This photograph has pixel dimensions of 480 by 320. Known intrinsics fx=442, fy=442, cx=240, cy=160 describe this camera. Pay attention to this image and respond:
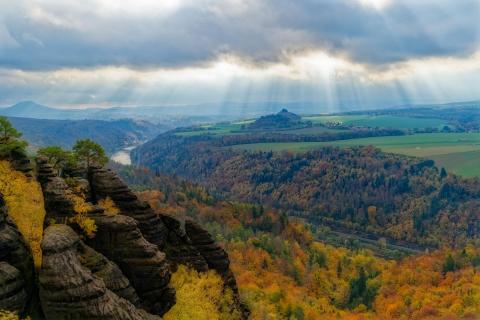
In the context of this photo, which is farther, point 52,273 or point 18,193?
point 18,193

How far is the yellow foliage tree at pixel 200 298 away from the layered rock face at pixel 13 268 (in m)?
17.5

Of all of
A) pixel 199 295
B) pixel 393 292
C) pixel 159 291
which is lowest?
pixel 393 292

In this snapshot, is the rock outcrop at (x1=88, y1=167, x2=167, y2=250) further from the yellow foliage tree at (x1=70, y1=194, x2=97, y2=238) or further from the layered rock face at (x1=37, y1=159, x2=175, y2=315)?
the yellow foliage tree at (x1=70, y1=194, x2=97, y2=238)

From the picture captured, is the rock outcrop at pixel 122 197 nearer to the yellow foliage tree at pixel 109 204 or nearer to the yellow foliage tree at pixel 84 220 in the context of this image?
the yellow foliage tree at pixel 109 204

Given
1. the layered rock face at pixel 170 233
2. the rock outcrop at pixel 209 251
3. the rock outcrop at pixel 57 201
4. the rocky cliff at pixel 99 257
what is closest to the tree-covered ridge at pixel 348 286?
the rock outcrop at pixel 209 251

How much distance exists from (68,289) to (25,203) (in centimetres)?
1505

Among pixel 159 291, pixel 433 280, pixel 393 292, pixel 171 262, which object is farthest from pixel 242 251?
pixel 159 291

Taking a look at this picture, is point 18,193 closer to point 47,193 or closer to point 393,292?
point 47,193

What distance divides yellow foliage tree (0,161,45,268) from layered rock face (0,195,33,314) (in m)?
1.89

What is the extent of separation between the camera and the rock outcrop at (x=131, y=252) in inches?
1799

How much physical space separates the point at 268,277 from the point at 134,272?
4589 inches

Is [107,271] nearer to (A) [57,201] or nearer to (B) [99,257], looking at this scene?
(B) [99,257]

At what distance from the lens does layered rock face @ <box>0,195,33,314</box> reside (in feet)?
112

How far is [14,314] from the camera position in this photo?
3334cm
